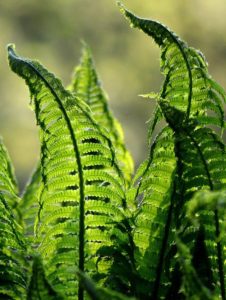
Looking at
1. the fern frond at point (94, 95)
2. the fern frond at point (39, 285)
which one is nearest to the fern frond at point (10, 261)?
the fern frond at point (39, 285)

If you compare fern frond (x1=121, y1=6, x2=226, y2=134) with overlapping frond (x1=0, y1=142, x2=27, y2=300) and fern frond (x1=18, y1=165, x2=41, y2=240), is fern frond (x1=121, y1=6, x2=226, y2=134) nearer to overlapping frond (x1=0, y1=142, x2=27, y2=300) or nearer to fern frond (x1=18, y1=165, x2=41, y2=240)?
overlapping frond (x1=0, y1=142, x2=27, y2=300)

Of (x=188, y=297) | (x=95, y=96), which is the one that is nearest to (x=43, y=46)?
(x=95, y=96)

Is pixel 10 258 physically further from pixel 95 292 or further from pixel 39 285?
pixel 95 292

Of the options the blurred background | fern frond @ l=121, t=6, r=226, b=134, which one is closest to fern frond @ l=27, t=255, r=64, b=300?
fern frond @ l=121, t=6, r=226, b=134

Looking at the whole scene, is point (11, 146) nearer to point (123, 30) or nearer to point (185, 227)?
point (123, 30)

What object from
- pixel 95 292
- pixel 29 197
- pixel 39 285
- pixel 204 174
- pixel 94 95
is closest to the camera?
pixel 95 292

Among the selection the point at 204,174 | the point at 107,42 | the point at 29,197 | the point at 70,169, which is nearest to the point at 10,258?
the point at 70,169
